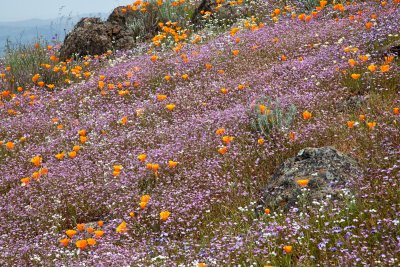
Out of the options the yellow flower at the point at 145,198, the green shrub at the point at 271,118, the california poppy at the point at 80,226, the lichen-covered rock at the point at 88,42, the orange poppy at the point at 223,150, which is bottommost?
the california poppy at the point at 80,226

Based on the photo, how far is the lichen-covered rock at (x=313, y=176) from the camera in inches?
164

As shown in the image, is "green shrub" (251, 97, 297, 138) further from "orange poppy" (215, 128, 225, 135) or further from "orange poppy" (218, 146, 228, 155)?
"orange poppy" (218, 146, 228, 155)

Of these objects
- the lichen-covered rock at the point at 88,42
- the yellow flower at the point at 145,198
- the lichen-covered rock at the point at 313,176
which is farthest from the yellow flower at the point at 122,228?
the lichen-covered rock at the point at 88,42

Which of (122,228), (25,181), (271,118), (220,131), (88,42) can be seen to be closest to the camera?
(122,228)

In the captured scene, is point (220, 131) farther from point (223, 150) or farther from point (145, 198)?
point (145, 198)

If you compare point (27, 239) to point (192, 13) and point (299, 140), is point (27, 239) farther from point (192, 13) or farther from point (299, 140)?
point (192, 13)

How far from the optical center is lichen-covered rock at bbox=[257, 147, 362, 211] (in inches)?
164

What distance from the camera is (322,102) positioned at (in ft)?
20.1

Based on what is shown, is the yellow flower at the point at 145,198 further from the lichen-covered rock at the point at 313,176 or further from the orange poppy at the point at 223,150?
the lichen-covered rock at the point at 313,176

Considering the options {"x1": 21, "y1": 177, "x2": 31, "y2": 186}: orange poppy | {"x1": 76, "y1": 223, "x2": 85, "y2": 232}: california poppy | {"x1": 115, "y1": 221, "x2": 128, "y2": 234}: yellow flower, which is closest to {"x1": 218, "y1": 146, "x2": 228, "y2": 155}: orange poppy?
{"x1": 115, "y1": 221, "x2": 128, "y2": 234}: yellow flower

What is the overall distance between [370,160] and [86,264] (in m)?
2.86

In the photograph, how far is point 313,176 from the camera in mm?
4309

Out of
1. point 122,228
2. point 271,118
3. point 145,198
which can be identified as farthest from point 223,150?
point 122,228

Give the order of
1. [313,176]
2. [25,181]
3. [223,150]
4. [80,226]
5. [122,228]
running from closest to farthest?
[313,176] < [122,228] < [80,226] < [223,150] < [25,181]
